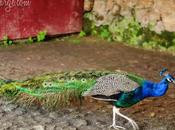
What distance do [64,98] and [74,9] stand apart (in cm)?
476

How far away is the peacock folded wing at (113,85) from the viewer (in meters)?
4.47

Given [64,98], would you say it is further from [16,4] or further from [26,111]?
[16,4]

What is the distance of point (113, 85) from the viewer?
178 inches

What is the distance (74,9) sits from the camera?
30.9 feet

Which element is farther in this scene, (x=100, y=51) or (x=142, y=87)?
(x=100, y=51)

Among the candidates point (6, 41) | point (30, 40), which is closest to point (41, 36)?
point (30, 40)

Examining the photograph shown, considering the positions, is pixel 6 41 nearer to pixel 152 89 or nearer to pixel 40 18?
pixel 40 18

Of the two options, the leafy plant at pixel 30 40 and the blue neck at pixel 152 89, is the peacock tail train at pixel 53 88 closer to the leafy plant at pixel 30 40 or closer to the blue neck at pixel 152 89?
the blue neck at pixel 152 89

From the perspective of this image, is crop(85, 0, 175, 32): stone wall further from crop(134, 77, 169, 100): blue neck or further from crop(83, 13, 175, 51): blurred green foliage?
crop(134, 77, 169, 100): blue neck

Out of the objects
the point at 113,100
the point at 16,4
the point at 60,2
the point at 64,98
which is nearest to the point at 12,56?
the point at 16,4

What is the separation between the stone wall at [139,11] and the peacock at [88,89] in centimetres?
388

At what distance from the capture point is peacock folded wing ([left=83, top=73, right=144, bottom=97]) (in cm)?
447

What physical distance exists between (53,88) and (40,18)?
4.25 m

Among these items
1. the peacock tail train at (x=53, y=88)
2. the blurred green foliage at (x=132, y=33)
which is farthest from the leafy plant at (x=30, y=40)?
the peacock tail train at (x=53, y=88)
